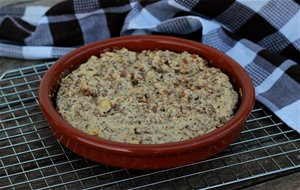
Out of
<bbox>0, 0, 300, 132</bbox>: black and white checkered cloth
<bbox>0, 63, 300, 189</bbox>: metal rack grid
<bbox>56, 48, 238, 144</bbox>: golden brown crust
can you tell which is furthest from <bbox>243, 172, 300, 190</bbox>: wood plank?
<bbox>0, 0, 300, 132</bbox>: black and white checkered cloth

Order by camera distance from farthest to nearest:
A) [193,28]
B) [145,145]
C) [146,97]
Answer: [193,28] → [146,97] → [145,145]

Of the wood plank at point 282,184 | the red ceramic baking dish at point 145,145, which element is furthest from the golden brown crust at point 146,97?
the wood plank at point 282,184

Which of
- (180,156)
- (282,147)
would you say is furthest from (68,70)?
(282,147)

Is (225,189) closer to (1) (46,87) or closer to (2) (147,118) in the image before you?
(2) (147,118)

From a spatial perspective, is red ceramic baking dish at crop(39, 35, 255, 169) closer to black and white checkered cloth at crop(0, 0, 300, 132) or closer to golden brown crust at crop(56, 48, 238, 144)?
golden brown crust at crop(56, 48, 238, 144)

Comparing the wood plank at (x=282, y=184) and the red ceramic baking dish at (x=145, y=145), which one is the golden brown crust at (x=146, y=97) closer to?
the red ceramic baking dish at (x=145, y=145)

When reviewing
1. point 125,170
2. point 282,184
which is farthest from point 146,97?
point 282,184

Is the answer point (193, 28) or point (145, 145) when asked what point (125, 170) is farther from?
point (193, 28)
